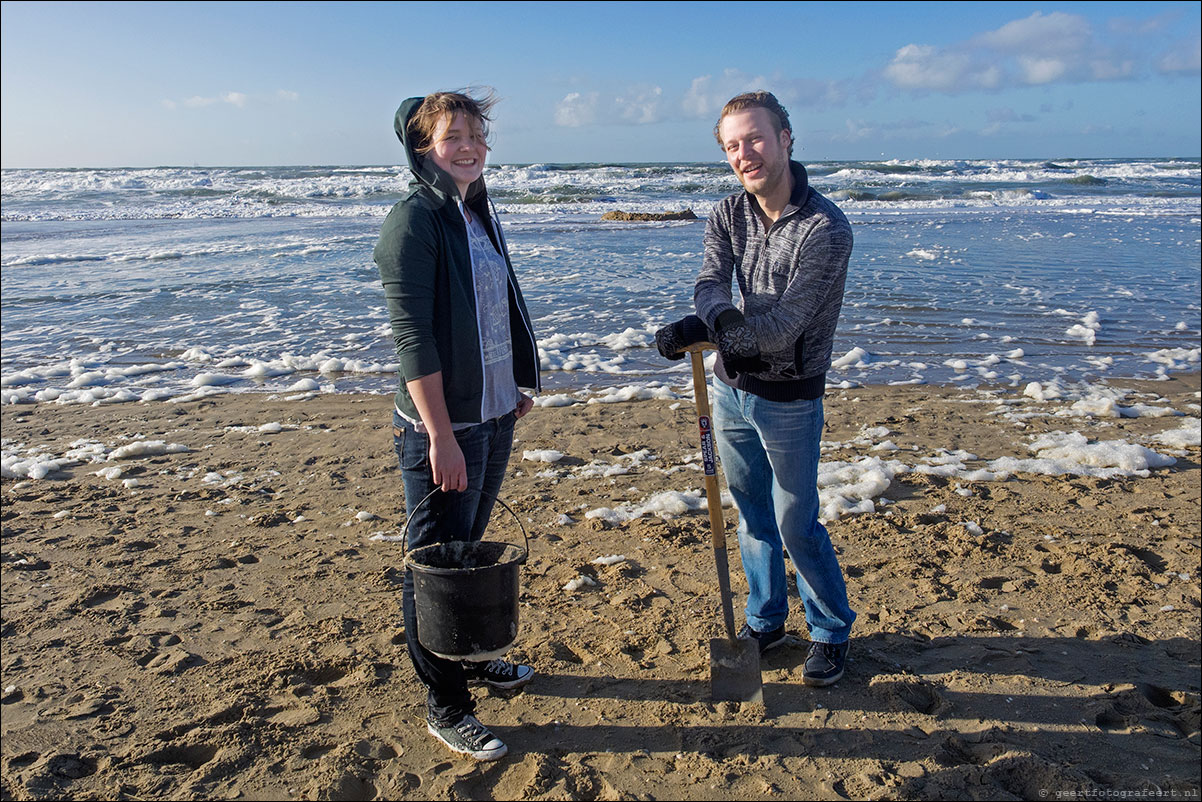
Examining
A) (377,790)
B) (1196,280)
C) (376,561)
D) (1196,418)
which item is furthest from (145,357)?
(1196,280)

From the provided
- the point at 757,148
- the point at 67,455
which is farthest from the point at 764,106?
the point at 67,455

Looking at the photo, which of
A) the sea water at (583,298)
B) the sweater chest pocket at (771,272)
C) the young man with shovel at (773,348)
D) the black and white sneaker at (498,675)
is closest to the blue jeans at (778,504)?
the young man with shovel at (773,348)

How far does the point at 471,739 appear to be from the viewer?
2.82 m

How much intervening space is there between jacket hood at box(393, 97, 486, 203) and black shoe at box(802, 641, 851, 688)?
2.10 m

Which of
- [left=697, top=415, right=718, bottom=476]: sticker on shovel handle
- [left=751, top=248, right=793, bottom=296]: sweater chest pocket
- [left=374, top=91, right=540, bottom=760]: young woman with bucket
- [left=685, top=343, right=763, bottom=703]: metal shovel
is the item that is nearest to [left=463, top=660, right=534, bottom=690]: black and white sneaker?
[left=374, top=91, right=540, bottom=760]: young woman with bucket

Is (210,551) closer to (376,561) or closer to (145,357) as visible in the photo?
(376,561)

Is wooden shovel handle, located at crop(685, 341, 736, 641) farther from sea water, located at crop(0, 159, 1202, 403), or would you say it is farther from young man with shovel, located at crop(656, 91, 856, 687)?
sea water, located at crop(0, 159, 1202, 403)

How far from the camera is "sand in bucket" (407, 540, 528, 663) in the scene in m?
2.70

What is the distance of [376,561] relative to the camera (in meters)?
4.40

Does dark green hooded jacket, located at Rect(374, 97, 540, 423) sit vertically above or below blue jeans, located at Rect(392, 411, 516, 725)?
above

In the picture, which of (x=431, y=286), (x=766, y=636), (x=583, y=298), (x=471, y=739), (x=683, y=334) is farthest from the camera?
(x=583, y=298)

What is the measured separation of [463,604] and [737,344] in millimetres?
1212

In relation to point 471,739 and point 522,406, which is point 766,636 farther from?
point 522,406

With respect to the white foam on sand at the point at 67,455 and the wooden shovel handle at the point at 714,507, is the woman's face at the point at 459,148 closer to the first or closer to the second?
the wooden shovel handle at the point at 714,507
